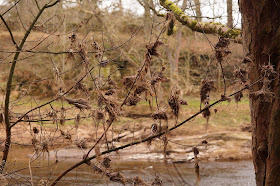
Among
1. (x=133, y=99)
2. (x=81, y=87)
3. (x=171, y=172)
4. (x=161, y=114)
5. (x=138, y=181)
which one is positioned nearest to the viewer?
(x=161, y=114)

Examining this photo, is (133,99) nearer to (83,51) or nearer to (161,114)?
(161,114)

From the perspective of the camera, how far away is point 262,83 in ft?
11.9

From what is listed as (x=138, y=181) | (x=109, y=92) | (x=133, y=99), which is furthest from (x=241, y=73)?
(x=138, y=181)

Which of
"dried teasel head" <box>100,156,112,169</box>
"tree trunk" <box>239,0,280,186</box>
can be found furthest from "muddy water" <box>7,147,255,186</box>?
"dried teasel head" <box>100,156,112,169</box>

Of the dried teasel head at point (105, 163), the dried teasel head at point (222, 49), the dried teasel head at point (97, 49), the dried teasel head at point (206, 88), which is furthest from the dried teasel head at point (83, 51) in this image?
the dried teasel head at point (222, 49)

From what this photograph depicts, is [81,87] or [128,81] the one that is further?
[81,87]

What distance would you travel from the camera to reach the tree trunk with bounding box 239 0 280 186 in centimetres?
353

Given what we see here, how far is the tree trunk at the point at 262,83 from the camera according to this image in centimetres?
353

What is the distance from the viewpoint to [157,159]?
1047 centimetres

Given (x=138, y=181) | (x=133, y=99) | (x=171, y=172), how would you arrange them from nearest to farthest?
1. (x=138, y=181)
2. (x=133, y=99)
3. (x=171, y=172)

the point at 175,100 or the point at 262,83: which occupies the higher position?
the point at 262,83

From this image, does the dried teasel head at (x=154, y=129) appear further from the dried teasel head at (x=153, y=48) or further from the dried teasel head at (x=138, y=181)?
the dried teasel head at (x=153, y=48)

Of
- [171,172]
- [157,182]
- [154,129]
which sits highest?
[154,129]

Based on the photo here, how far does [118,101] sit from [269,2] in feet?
6.12
